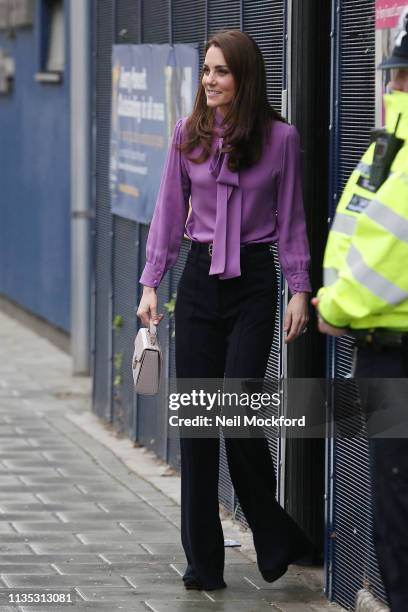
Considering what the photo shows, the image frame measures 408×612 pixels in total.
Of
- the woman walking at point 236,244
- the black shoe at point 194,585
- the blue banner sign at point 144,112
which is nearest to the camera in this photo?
the woman walking at point 236,244

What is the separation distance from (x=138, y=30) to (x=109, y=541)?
129 inches

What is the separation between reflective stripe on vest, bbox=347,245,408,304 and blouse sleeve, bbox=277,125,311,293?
146cm

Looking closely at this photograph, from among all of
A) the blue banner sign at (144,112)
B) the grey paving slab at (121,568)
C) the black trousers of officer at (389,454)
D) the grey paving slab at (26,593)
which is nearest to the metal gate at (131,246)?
the blue banner sign at (144,112)

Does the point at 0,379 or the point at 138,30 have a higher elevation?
the point at 138,30

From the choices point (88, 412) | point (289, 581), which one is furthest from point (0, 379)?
point (289, 581)

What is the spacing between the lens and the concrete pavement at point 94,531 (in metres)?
5.84

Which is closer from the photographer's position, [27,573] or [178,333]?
[178,333]

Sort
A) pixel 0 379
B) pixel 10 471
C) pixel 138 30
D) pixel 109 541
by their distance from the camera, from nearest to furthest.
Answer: pixel 109 541, pixel 10 471, pixel 138 30, pixel 0 379

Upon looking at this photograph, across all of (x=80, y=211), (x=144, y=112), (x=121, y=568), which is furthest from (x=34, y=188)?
(x=121, y=568)

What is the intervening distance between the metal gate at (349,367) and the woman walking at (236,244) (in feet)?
0.50

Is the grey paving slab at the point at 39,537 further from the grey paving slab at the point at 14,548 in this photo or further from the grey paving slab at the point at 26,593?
the grey paving slab at the point at 26,593

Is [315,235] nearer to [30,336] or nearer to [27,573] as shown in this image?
[27,573]

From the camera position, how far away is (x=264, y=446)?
18.7ft

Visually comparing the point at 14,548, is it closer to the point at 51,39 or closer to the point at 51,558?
the point at 51,558
